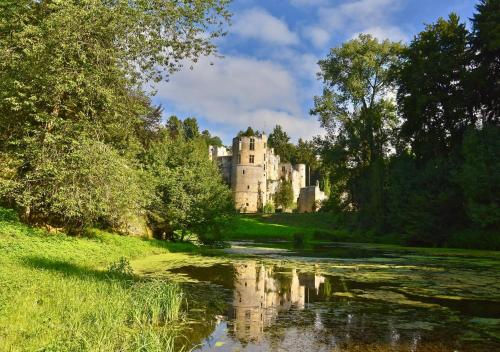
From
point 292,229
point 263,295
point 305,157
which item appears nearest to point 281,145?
point 305,157

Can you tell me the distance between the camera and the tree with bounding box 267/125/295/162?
126m

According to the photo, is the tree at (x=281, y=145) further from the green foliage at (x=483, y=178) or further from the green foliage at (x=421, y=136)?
the green foliage at (x=483, y=178)

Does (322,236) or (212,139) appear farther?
(212,139)

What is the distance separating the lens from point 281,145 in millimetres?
126500

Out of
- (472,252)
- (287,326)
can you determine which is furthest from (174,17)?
(472,252)

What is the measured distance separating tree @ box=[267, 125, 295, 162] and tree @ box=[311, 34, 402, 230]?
7891cm

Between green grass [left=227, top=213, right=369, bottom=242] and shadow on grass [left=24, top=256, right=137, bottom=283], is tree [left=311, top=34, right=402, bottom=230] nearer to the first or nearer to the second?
green grass [left=227, top=213, right=369, bottom=242]

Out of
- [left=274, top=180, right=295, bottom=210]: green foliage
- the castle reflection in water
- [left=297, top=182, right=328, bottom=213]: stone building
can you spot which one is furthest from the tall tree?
[left=274, top=180, right=295, bottom=210]: green foliage

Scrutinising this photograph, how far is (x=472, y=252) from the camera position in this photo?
92.9ft

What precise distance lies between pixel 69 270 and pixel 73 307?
4868 millimetres

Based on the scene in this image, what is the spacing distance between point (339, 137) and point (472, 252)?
20457mm

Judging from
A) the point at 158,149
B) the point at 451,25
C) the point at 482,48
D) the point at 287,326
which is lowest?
the point at 287,326

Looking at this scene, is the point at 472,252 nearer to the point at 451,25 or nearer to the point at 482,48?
the point at 482,48

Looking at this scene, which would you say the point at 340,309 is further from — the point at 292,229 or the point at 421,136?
the point at 292,229
